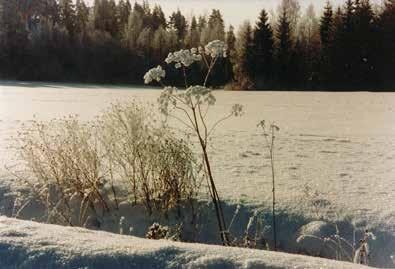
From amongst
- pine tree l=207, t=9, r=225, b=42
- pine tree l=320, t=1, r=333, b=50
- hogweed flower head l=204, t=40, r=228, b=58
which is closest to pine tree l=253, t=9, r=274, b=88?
pine tree l=207, t=9, r=225, b=42

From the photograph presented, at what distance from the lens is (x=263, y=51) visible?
44656mm

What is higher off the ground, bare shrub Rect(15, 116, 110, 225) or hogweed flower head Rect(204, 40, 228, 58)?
hogweed flower head Rect(204, 40, 228, 58)

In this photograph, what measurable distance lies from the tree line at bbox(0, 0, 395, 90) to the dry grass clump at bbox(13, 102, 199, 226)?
3335cm

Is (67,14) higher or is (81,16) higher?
(67,14)

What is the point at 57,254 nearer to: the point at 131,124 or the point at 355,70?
the point at 131,124

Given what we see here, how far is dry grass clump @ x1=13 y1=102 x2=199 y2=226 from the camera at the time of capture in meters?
5.70

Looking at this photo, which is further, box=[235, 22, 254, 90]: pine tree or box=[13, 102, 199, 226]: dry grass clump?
box=[235, 22, 254, 90]: pine tree

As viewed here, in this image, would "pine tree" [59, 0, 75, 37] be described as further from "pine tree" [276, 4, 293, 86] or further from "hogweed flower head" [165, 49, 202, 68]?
"hogweed flower head" [165, 49, 202, 68]

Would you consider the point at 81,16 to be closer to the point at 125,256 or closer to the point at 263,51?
the point at 263,51

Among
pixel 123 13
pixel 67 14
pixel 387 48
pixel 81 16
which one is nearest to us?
pixel 387 48

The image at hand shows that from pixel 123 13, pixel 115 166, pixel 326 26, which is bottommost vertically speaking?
pixel 115 166

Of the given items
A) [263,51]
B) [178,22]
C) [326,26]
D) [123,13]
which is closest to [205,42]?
[263,51]

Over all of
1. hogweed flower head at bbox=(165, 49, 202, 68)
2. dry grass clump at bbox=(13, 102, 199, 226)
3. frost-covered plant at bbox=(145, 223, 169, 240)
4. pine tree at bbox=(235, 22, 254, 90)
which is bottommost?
frost-covered plant at bbox=(145, 223, 169, 240)

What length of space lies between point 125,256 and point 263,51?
43336 mm
